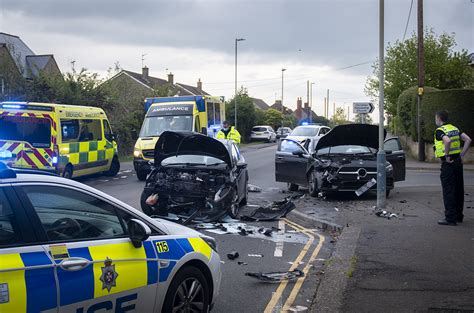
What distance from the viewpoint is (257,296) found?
18.6ft

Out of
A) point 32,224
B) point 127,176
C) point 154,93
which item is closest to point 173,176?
point 32,224

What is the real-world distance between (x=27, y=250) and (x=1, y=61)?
24.2 metres

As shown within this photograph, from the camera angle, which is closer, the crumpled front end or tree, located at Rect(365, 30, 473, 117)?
the crumpled front end

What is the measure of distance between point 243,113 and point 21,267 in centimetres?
4760

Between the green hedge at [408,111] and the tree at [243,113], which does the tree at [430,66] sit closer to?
the green hedge at [408,111]

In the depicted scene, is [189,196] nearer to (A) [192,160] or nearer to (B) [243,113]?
(A) [192,160]

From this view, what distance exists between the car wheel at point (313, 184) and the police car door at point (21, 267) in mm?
9748

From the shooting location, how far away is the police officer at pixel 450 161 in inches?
340

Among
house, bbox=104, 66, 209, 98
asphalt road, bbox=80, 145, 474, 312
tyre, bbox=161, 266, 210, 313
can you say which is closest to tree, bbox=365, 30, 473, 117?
house, bbox=104, 66, 209, 98

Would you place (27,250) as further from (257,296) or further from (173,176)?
(173,176)

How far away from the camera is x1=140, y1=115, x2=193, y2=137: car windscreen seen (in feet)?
60.4

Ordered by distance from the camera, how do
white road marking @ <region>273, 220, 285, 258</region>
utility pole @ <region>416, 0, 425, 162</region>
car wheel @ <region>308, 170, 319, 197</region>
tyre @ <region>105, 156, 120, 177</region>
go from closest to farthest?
white road marking @ <region>273, 220, 285, 258</region> → car wheel @ <region>308, 170, 319, 197</region> → tyre @ <region>105, 156, 120, 177</region> → utility pole @ <region>416, 0, 425, 162</region>

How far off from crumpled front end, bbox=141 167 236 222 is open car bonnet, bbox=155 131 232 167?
648 millimetres

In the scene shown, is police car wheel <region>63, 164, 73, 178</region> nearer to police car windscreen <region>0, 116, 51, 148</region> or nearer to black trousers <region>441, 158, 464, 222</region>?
police car windscreen <region>0, 116, 51, 148</region>
